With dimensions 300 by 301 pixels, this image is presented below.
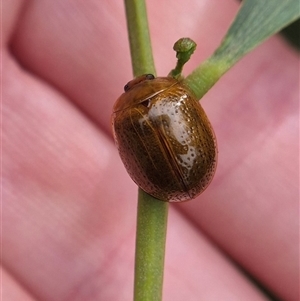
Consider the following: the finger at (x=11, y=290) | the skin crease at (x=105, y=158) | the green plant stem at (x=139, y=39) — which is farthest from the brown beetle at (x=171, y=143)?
the finger at (x=11, y=290)

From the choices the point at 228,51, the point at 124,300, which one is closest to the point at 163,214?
the point at 228,51

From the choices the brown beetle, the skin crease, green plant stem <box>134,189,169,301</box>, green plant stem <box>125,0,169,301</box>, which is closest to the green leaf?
the brown beetle

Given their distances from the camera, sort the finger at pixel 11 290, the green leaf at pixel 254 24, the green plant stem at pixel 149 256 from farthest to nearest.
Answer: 1. the finger at pixel 11 290
2. the green leaf at pixel 254 24
3. the green plant stem at pixel 149 256

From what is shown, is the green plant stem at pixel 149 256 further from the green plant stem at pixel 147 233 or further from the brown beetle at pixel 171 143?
the brown beetle at pixel 171 143

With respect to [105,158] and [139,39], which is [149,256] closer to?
[139,39]

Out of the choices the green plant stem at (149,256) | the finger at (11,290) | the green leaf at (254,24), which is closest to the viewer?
the green plant stem at (149,256)

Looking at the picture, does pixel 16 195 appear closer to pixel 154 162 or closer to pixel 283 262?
pixel 154 162

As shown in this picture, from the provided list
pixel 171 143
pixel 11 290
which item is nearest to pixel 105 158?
pixel 11 290

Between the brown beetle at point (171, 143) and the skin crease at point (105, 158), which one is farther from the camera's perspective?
the skin crease at point (105, 158)
